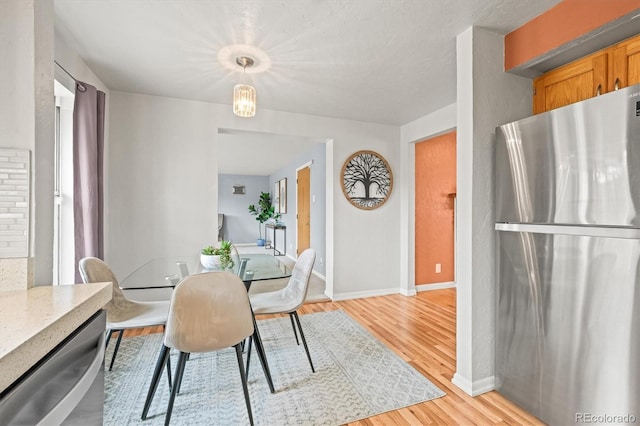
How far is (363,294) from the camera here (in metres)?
3.92

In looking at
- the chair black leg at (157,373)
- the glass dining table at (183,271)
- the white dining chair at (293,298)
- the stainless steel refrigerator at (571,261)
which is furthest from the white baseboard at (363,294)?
the chair black leg at (157,373)

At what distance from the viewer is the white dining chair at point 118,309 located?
1.78m

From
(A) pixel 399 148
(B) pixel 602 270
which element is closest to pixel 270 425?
(B) pixel 602 270

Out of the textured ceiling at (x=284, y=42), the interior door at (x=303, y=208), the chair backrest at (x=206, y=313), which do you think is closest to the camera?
the chair backrest at (x=206, y=313)

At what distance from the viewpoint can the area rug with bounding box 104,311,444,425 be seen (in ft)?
5.36

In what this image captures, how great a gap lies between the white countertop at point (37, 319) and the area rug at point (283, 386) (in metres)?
1.10

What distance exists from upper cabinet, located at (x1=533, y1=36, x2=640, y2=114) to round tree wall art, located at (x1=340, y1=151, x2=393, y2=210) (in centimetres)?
211

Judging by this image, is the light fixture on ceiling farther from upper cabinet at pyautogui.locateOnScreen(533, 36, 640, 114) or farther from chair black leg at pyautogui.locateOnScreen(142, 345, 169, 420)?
upper cabinet at pyautogui.locateOnScreen(533, 36, 640, 114)

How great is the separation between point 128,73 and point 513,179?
10.4 feet

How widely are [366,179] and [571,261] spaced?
8.69ft

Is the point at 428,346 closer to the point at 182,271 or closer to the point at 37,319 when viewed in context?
the point at 182,271

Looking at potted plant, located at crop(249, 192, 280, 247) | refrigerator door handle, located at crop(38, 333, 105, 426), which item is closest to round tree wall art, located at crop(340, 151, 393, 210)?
refrigerator door handle, located at crop(38, 333, 105, 426)

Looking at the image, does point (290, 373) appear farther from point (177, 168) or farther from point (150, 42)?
point (150, 42)

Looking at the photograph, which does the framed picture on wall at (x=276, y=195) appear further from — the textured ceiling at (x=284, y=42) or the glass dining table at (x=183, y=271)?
the glass dining table at (x=183, y=271)
